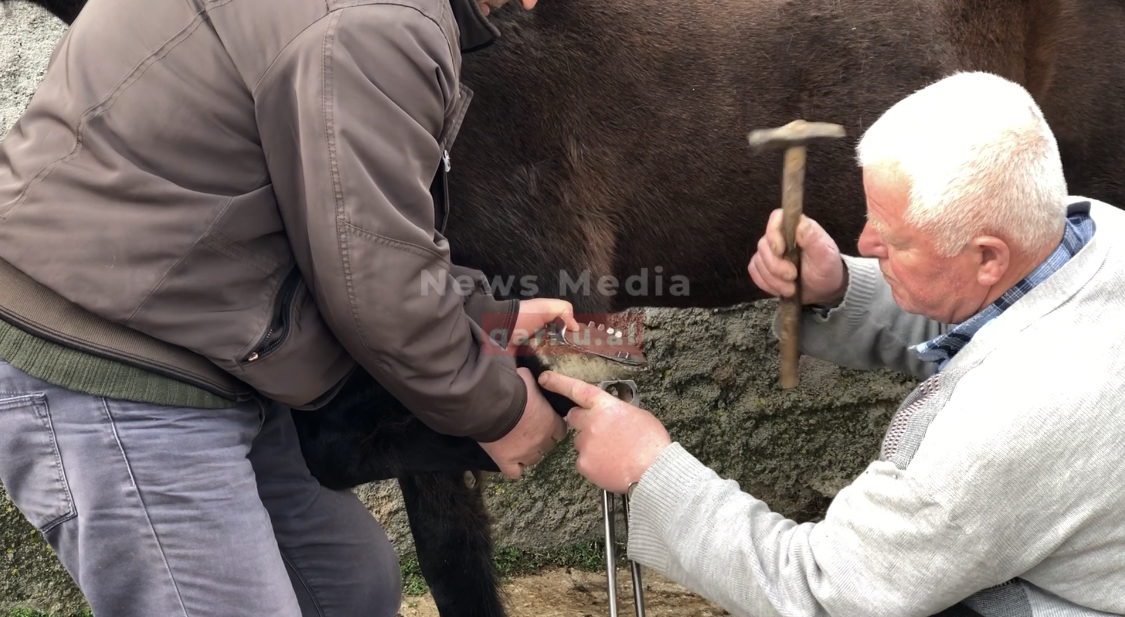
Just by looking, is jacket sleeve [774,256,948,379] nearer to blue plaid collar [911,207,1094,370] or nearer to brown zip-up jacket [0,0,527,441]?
blue plaid collar [911,207,1094,370]

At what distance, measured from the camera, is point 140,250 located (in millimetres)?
1379

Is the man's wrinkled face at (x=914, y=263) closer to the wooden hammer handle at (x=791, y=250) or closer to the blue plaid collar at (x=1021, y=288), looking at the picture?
the blue plaid collar at (x=1021, y=288)

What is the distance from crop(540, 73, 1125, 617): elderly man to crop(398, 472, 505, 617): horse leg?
0.79m

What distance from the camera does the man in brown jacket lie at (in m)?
1.36

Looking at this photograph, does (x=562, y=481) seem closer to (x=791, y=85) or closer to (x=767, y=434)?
(x=767, y=434)

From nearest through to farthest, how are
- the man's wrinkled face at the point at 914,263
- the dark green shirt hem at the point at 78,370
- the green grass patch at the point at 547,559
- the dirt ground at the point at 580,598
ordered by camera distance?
the dark green shirt hem at the point at 78,370 → the man's wrinkled face at the point at 914,263 → the dirt ground at the point at 580,598 → the green grass patch at the point at 547,559

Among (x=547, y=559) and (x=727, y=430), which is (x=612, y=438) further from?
(x=547, y=559)

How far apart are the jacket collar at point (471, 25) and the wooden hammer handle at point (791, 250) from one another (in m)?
0.55

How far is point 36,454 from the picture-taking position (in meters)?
1.48

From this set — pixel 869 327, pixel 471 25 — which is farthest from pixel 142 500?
pixel 869 327

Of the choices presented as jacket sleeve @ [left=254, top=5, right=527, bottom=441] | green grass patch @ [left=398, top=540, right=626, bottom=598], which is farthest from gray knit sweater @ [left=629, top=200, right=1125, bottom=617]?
green grass patch @ [left=398, top=540, right=626, bottom=598]

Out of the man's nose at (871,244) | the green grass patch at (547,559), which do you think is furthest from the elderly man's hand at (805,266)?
the green grass patch at (547,559)

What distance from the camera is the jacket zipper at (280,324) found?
147 centimetres

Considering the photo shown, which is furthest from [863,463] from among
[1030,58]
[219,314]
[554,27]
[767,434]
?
[219,314]
